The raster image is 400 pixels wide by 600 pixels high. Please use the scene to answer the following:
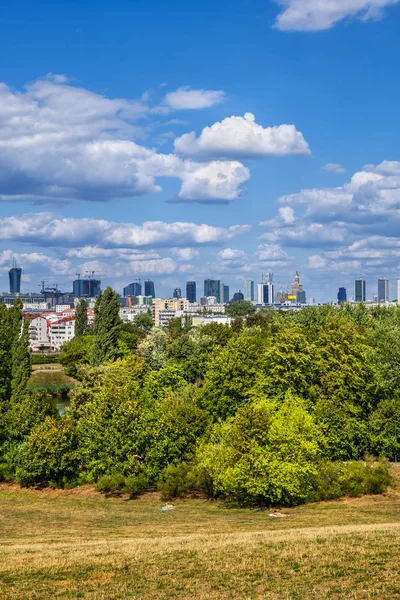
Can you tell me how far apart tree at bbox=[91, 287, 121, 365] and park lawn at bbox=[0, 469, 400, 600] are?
53552 mm

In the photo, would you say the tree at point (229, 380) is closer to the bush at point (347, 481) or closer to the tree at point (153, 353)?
the bush at point (347, 481)

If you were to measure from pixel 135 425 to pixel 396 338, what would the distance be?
84.8 ft

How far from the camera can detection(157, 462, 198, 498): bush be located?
47.7 meters

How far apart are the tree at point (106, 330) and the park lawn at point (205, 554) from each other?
176 feet

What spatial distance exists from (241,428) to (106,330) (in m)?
54.5

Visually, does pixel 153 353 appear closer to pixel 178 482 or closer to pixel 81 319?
pixel 178 482

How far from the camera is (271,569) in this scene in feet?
84.2

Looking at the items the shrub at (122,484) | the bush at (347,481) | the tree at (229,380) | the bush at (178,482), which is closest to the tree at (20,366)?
the tree at (229,380)

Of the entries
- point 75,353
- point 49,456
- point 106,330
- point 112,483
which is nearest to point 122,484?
point 112,483

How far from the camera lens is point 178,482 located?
157 ft

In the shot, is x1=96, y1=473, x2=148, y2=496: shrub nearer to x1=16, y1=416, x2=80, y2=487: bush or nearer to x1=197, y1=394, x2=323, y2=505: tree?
x1=16, y1=416, x2=80, y2=487: bush

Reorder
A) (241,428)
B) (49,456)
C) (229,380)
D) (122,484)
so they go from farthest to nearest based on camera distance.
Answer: (229,380), (49,456), (122,484), (241,428)

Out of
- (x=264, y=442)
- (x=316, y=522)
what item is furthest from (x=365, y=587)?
(x=264, y=442)

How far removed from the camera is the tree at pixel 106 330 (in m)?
96.5
